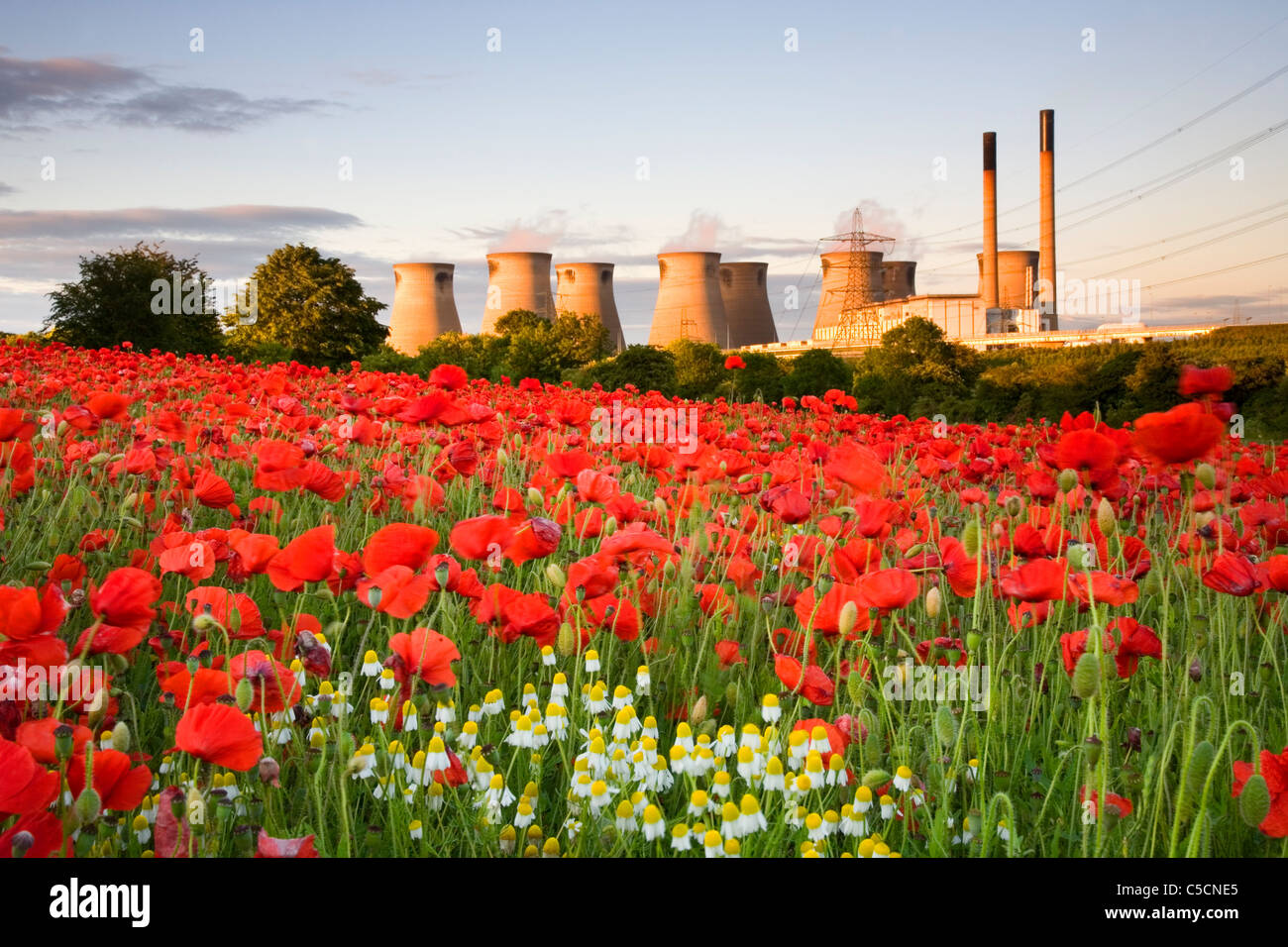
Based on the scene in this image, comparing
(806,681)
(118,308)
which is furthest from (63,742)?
(118,308)

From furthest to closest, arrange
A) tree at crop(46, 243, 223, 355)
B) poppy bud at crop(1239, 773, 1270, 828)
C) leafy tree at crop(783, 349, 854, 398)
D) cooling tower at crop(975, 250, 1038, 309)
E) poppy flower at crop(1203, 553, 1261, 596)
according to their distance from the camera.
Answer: cooling tower at crop(975, 250, 1038, 309) < tree at crop(46, 243, 223, 355) < leafy tree at crop(783, 349, 854, 398) < poppy flower at crop(1203, 553, 1261, 596) < poppy bud at crop(1239, 773, 1270, 828)

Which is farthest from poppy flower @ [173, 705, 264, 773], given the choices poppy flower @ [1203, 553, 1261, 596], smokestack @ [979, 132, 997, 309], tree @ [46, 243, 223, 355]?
smokestack @ [979, 132, 997, 309]

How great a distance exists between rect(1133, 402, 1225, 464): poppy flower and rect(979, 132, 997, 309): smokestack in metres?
33.2

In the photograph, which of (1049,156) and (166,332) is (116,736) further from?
(1049,156)

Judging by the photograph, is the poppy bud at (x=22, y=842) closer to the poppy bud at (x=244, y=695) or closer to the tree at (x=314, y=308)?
the poppy bud at (x=244, y=695)

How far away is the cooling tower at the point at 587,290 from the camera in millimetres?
29845

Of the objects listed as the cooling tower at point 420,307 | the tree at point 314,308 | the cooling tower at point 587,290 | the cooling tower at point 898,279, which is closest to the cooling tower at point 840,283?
the cooling tower at point 898,279

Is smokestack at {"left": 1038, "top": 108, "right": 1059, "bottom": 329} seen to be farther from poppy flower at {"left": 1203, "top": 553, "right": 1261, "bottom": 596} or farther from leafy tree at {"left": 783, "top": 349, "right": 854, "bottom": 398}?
poppy flower at {"left": 1203, "top": 553, "right": 1261, "bottom": 596}

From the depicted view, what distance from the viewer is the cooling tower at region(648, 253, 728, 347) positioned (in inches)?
1156

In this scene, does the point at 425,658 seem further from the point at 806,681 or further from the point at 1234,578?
the point at 1234,578

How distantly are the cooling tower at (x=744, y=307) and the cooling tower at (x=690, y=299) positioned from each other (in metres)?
1.56

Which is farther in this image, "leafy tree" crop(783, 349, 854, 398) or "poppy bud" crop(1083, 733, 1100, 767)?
"leafy tree" crop(783, 349, 854, 398)
